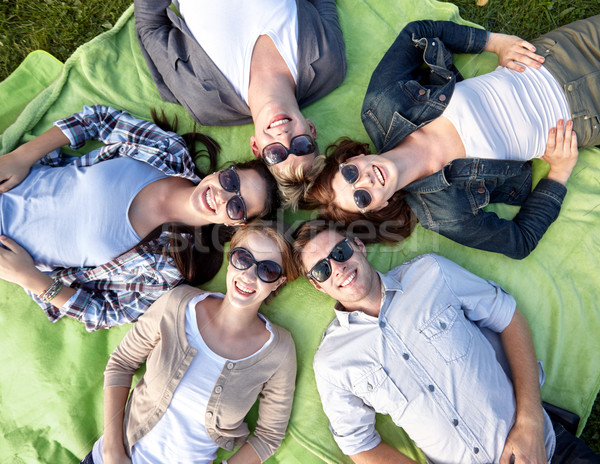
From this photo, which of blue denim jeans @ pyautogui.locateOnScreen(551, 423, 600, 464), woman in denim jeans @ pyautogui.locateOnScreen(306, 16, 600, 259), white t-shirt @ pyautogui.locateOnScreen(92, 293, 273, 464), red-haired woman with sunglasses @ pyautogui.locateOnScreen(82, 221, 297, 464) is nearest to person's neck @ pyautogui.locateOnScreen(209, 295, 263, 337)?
red-haired woman with sunglasses @ pyautogui.locateOnScreen(82, 221, 297, 464)

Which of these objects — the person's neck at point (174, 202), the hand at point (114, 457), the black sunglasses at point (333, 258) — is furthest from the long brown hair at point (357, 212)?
the hand at point (114, 457)

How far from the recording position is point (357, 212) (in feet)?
10.4

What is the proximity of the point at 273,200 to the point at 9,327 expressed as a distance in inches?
91.7

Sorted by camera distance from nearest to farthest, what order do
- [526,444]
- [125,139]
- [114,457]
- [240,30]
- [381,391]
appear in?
1. [526,444]
2. [381,391]
3. [114,457]
4. [240,30]
5. [125,139]

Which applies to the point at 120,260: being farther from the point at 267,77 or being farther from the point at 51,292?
the point at 267,77

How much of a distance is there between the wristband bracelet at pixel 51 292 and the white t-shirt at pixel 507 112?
10.7 ft

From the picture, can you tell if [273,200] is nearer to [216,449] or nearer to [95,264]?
[95,264]

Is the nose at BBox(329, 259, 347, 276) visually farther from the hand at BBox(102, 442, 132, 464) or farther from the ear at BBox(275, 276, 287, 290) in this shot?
the hand at BBox(102, 442, 132, 464)

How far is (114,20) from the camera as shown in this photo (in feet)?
12.8

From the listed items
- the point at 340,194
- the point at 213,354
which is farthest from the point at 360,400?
the point at 340,194

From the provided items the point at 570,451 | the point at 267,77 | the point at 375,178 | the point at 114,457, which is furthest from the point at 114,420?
the point at 570,451

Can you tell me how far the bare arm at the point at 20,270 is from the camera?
3.04m

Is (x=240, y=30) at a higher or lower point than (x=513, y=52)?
higher

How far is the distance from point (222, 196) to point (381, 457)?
217 centimetres
